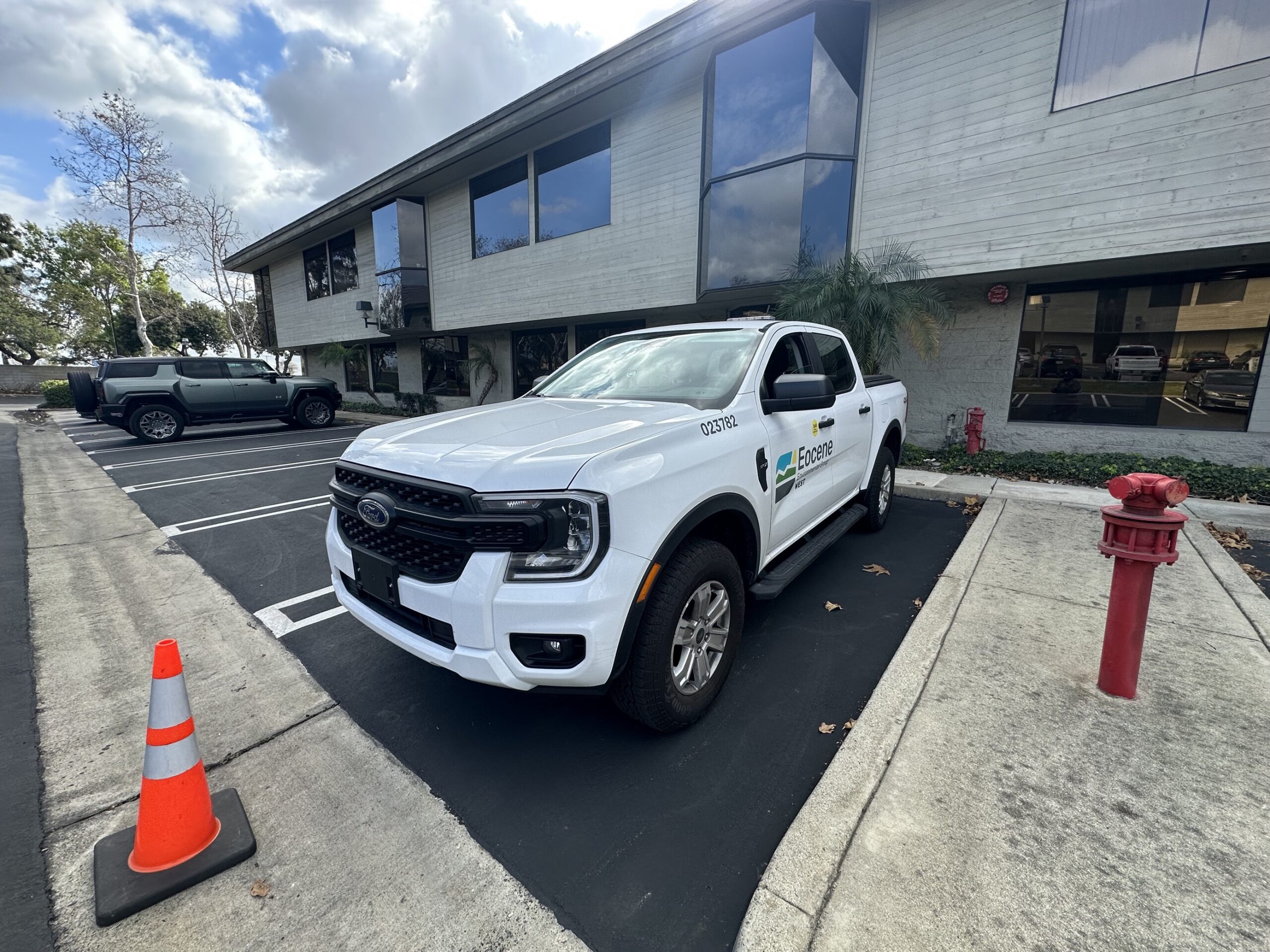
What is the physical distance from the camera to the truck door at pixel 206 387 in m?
12.1

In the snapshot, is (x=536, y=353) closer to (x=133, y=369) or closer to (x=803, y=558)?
(x=133, y=369)

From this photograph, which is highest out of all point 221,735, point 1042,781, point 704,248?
point 704,248

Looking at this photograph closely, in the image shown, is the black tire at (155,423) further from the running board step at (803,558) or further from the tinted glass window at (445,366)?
the running board step at (803,558)

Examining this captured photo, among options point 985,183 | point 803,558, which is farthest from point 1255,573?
point 985,183

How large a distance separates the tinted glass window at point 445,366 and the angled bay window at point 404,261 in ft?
3.53

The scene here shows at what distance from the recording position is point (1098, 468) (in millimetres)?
6855

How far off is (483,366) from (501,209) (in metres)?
4.21

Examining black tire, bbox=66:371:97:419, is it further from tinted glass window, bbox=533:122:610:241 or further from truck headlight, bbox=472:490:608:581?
truck headlight, bbox=472:490:608:581

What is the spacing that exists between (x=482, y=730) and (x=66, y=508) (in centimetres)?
683

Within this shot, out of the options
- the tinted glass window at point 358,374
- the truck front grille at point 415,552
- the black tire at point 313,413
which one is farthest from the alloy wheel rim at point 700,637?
the tinted glass window at point 358,374

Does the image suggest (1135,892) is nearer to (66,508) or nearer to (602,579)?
(602,579)

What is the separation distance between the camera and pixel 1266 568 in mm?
4180

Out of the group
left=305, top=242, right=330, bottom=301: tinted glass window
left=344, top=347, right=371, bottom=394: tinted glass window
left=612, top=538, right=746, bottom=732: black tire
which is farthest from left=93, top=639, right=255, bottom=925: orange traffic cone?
left=305, top=242, right=330, bottom=301: tinted glass window

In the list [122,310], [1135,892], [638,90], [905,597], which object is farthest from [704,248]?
[122,310]
